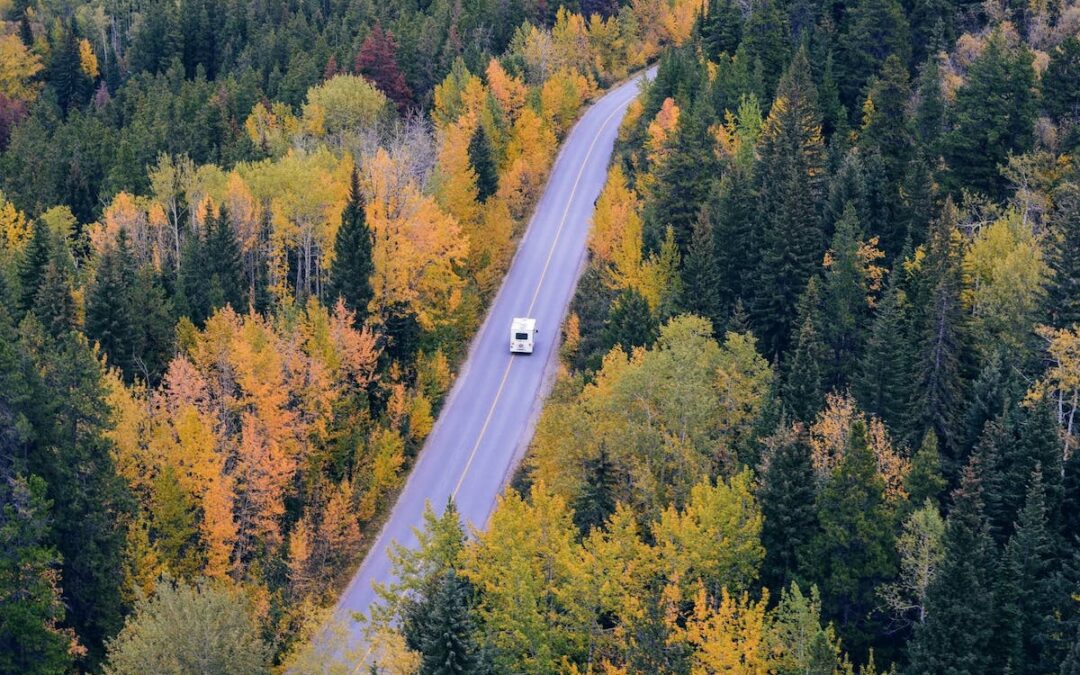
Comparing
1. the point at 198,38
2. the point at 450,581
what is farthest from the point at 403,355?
the point at 198,38

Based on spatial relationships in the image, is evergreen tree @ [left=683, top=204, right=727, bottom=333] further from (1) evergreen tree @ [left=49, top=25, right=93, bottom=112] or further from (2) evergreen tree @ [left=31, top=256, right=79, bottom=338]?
(1) evergreen tree @ [left=49, top=25, right=93, bottom=112]

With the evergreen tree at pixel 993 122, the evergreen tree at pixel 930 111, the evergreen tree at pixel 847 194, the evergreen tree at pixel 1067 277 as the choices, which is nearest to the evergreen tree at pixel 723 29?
the evergreen tree at pixel 930 111

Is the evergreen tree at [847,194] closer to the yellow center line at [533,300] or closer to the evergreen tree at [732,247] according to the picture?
the evergreen tree at [732,247]

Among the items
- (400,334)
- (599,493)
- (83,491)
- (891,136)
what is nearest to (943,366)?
(599,493)

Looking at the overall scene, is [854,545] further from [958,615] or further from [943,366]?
[943,366]

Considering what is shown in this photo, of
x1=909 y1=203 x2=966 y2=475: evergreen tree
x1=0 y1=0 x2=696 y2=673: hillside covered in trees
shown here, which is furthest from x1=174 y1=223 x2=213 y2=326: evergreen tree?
x1=909 y1=203 x2=966 y2=475: evergreen tree
